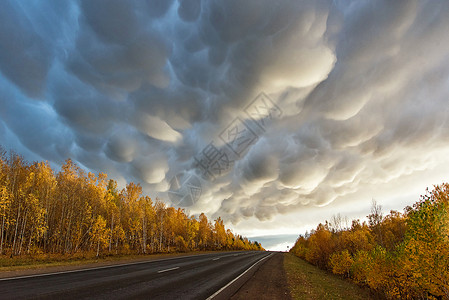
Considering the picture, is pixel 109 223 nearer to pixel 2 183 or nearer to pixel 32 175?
pixel 32 175

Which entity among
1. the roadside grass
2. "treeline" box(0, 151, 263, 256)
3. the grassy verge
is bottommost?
the grassy verge

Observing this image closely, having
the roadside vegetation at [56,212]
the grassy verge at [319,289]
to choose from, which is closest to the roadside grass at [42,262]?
the roadside vegetation at [56,212]

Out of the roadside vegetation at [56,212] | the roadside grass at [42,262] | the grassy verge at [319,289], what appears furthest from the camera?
the roadside vegetation at [56,212]

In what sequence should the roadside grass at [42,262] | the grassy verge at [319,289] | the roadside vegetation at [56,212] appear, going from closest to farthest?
the grassy verge at [319,289] → the roadside grass at [42,262] → the roadside vegetation at [56,212]

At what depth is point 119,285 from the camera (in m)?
8.87

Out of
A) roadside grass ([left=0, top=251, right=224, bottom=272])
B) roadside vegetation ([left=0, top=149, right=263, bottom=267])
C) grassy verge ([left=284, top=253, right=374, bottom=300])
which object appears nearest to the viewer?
grassy verge ([left=284, top=253, right=374, bottom=300])

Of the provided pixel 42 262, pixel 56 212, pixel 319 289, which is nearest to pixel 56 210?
pixel 56 212

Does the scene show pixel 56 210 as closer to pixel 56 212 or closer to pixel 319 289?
pixel 56 212

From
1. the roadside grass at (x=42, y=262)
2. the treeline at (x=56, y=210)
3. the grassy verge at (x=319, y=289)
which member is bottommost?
the grassy verge at (x=319, y=289)

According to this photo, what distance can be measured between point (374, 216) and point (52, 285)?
276 feet

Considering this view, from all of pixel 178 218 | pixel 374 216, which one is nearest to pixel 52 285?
pixel 178 218

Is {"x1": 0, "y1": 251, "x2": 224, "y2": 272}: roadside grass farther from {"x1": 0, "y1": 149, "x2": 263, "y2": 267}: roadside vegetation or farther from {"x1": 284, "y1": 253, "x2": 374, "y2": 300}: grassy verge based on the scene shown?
{"x1": 284, "y1": 253, "x2": 374, "y2": 300}: grassy verge

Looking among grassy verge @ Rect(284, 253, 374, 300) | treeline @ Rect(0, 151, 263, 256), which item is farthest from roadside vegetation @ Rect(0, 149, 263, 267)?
grassy verge @ Rect(284, 253, 374, 300)

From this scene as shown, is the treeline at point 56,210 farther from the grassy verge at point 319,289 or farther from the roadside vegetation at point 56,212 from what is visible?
the grassy verge at point 319,289
